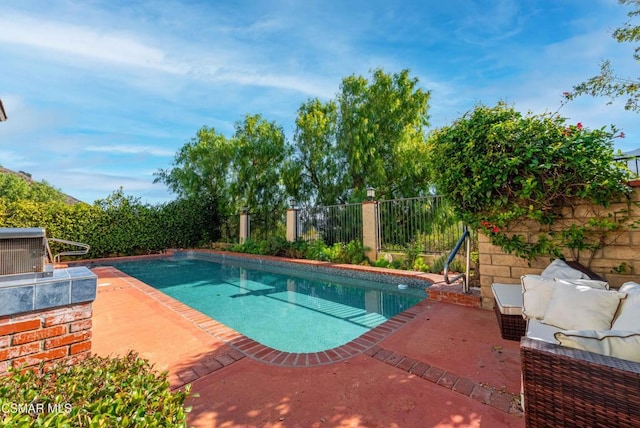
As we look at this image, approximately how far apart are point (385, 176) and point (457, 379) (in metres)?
9.28

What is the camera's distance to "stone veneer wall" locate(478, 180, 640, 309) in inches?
111

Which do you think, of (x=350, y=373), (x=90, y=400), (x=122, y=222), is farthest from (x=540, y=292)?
(x=122, y=222)

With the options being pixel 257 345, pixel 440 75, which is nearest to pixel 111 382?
pixel 257 345

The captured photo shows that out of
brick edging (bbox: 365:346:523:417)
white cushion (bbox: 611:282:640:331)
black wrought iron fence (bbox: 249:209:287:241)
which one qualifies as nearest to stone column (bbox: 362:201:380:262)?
black wrought iron fence (bbox: 249:209:287:241)

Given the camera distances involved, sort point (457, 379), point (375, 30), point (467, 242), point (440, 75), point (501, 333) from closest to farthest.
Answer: point (457, 379), point (501, 333), point (467, 242), point (375, 30), point (440, 75)

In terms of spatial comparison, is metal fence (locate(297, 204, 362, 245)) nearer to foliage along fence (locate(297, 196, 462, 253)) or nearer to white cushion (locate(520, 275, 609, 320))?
foliage along fence (locate(297, 196, 462, 253))

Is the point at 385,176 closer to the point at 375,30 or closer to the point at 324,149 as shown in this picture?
the point at 324,149

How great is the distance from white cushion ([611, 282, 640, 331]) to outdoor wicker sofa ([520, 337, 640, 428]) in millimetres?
771

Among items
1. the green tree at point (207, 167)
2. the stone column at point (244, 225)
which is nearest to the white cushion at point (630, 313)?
the stone column at point (244, 225)

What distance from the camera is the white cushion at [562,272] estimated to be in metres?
2.72

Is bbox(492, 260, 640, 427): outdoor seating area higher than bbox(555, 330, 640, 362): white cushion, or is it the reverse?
bbox(555, 330, 640, 362): white cushion

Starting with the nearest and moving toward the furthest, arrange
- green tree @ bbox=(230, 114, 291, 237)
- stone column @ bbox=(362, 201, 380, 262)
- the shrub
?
the shrub < stone column @ bbox=(362, 201, 380, 262) < green tree @ bbox=(230, 114, 291, 237)

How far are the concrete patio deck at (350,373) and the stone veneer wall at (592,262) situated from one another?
0.58 meters

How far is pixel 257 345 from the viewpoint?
9.81 feet
